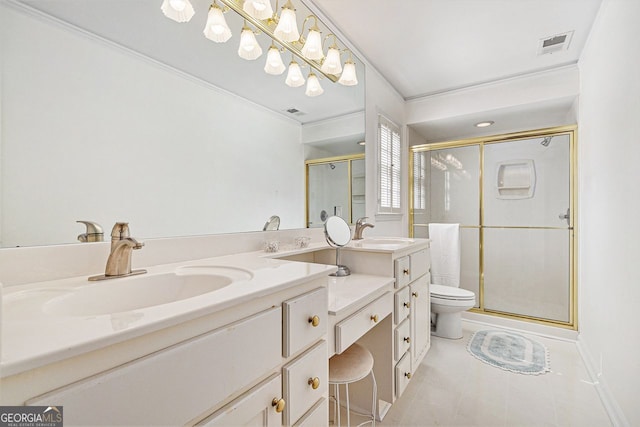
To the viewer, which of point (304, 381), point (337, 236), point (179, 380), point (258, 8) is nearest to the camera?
point (179, 380)

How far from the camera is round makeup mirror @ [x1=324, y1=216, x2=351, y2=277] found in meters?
1.56

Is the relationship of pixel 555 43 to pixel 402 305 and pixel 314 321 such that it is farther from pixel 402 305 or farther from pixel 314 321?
pixel 314 321

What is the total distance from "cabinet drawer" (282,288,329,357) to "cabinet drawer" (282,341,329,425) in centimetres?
4

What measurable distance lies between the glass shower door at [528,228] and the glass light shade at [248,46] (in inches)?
106

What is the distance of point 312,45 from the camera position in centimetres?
163

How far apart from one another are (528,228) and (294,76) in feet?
9.30

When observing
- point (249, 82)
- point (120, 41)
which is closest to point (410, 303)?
point (249, 82)

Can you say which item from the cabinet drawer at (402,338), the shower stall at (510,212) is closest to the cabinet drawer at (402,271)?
the cabinet drawer at (402,338)

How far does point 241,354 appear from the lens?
25.0 inches

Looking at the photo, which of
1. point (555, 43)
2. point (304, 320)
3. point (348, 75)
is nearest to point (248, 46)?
point (348, 75)

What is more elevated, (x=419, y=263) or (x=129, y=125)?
(x=129, y=125)

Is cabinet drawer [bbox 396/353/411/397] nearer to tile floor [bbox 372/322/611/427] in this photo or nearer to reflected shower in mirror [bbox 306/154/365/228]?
tile floor [bbox 372/322/611/427]

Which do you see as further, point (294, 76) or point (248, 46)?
point (294, 76)

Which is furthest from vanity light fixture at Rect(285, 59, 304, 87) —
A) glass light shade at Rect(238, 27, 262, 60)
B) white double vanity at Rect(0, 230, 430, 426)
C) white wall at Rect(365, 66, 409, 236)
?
white double vanity at Rect(0, 230, 430, 426)
